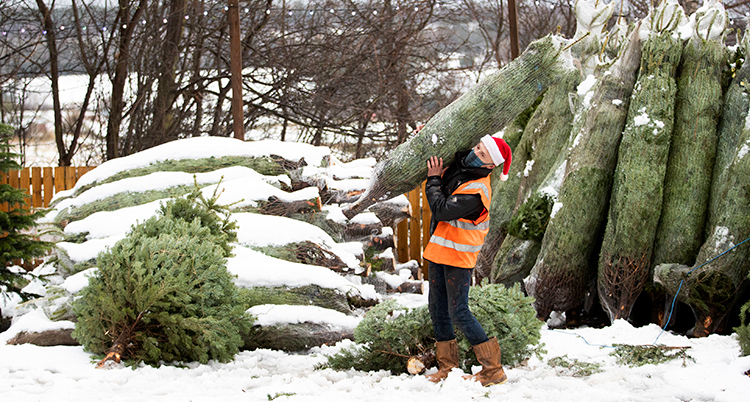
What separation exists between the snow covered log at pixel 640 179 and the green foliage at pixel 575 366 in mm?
1600

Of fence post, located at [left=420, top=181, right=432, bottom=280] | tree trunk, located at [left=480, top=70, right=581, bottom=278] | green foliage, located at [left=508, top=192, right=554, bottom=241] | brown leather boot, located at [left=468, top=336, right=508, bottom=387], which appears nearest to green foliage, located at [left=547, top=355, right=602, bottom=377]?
brown leather boot, located at [left=468, top=336, right=508, bottom=387]

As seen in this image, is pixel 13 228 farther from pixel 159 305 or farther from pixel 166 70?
pixel 166 70

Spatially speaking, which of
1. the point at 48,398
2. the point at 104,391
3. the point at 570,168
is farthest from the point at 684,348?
the point at 48,398

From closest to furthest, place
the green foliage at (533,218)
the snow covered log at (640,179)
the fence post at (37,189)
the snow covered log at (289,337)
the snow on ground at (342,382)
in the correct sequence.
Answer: the snow on ground at (342,382) → the snow covered log at (289,337) → the snow covered log at (640,179) → the green foliage at (533,218) → the fence post at (37,189)

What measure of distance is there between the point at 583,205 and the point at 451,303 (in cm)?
279

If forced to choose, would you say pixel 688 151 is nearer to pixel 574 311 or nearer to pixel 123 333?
pixel 574 311

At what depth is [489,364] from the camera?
3512mm

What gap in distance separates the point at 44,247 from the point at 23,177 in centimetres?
527

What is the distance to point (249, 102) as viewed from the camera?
12867 millimetres

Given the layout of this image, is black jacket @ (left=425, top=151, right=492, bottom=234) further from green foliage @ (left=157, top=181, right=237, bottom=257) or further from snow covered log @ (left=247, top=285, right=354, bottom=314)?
green foliage @ (left=157, top=181, right=237, bottom=257)

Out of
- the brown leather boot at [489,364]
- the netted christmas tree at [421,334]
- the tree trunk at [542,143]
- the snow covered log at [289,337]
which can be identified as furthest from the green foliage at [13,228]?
the tree trunk at [542,143]

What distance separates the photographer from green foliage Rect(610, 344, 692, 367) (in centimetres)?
396

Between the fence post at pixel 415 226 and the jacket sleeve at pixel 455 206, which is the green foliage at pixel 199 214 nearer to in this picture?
the jacket sleeve at pixel 455 206

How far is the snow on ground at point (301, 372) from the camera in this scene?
129 inches
